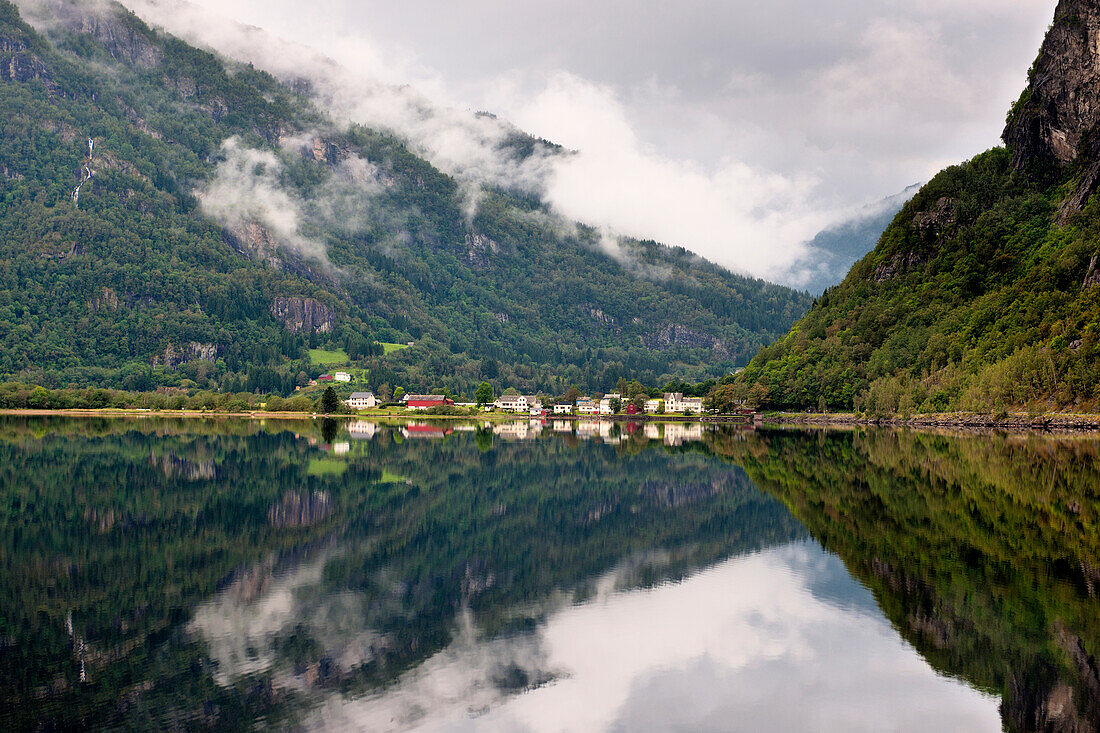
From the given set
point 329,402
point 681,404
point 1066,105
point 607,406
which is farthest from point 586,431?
point 1066,105

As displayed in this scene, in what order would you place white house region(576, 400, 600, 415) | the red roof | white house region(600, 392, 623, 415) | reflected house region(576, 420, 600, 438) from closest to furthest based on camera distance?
1. reflected house region(576, 420, 600, 438)
2. white house region(600, 392, 623, 415)
3. the red roof
4. white house region(576, 400, 600, 415)

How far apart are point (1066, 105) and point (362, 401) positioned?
14335 centimetres

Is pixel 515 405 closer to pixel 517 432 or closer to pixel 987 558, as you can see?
pixel 517 432

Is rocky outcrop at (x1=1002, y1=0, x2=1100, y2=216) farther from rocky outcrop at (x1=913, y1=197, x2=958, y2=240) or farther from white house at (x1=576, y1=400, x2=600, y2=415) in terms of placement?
white house at (x1=576, y1=400, x2=600, y2=415)

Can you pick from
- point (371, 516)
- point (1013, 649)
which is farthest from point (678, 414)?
point (1013, 649)

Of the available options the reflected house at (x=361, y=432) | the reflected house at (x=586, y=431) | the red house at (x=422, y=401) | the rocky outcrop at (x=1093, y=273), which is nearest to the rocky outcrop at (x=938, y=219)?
the rocky outcrop at (x=1093, y=273)

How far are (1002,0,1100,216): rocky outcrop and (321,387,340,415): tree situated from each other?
389 feet

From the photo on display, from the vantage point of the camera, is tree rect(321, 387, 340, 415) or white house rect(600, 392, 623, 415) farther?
white house rect(600, 392, 623, 415)

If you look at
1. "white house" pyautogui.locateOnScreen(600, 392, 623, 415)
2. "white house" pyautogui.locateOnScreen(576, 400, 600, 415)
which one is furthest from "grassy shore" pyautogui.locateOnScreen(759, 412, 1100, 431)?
"white house" pyautogui.locateOnScreen(576, 400, 600, 415)

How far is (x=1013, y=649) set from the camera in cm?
1399

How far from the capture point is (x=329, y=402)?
5881 inches

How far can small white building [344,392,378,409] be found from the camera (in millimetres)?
180587

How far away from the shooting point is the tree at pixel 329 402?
147875mm

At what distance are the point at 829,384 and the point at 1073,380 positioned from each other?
45.1m
